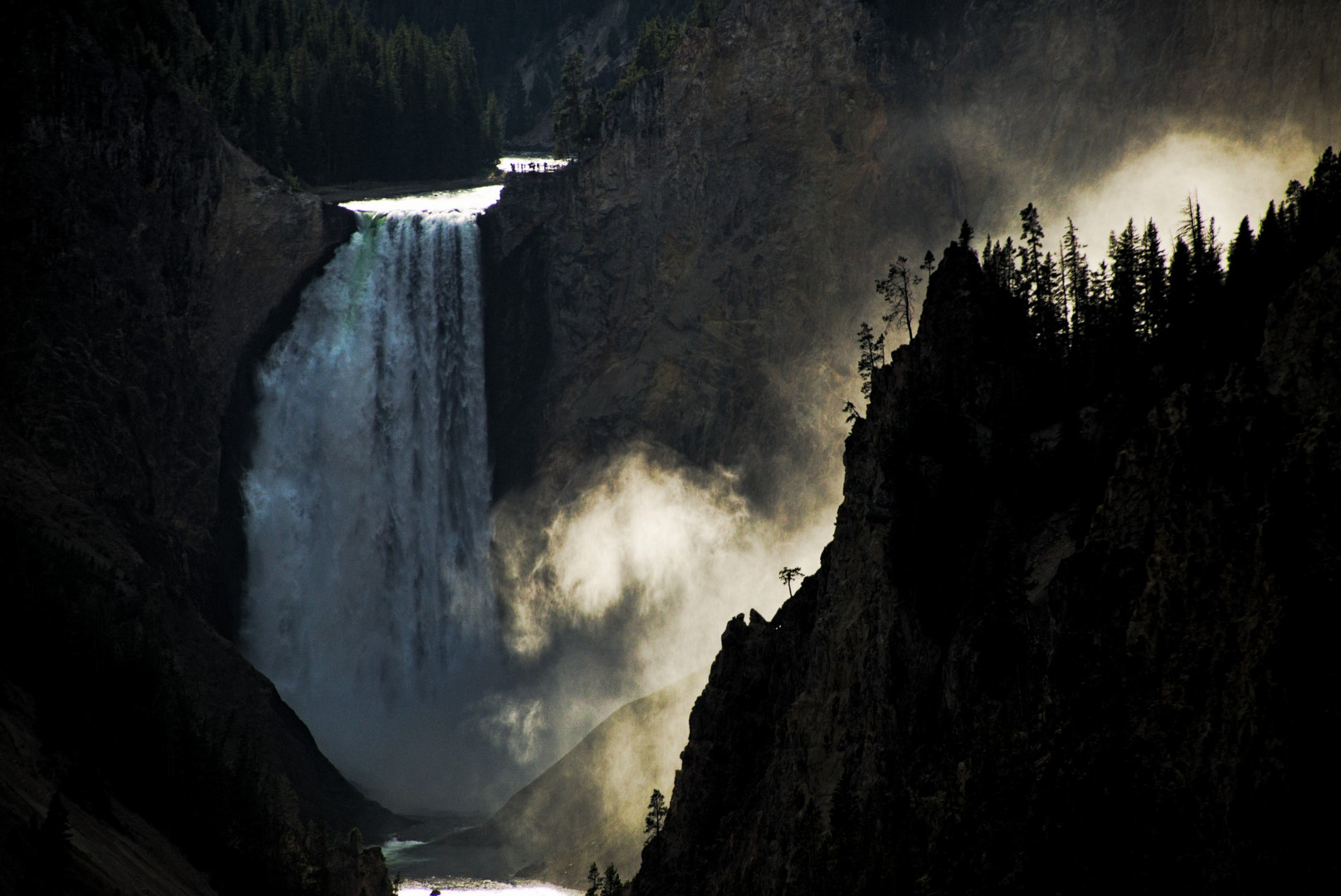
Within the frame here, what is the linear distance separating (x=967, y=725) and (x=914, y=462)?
45.2 ft

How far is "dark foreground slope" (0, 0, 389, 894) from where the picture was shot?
221 feet

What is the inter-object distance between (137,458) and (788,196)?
58930 millimetres

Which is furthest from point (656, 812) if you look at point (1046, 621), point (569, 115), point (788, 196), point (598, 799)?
point (569, 115)

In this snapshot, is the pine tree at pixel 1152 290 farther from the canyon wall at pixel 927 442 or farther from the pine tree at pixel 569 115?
the pine tree at pixel 569 115

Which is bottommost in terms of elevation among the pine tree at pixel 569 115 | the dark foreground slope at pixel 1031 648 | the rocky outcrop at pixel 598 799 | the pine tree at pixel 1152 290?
the dark foreground slope at pixel 1031 648

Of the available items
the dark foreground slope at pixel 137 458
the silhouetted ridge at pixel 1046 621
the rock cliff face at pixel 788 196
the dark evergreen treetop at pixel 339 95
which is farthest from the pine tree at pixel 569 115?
the silhouetted ridge at pixel 1046 621

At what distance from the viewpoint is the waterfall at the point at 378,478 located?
12962 cm

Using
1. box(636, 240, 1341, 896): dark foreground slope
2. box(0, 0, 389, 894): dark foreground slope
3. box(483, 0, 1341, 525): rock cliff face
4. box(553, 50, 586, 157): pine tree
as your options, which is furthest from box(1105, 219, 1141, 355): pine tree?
box(553, 50, 586, 157): pine tree

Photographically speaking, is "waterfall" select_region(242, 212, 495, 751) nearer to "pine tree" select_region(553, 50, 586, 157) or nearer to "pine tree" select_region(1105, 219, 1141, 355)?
"pine tree" select_region(553, 50, 586, 157)

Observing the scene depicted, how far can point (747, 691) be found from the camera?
78.7 meters

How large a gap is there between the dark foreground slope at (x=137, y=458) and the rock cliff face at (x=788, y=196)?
27055 millimetres

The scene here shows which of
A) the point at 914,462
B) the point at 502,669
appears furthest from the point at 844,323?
the point at 914,462

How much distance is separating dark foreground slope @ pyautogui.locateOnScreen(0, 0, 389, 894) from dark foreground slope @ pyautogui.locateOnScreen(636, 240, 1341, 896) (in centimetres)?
2550

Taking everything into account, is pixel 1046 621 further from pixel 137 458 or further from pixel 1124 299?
pixel 137 458
